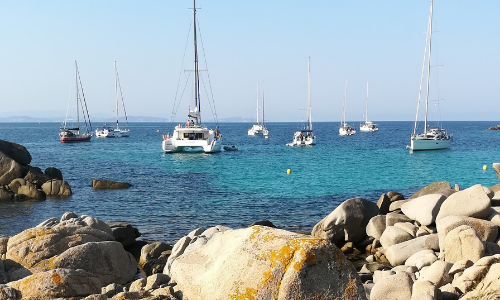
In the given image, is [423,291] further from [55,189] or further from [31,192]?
[55,189]

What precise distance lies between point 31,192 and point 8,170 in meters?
Result: 2.55

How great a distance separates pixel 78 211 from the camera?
2283cm

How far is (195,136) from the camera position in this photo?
181 feet

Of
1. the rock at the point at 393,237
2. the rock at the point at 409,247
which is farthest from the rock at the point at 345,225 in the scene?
the rock at the point at 409,247

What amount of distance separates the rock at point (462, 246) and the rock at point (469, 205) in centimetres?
208

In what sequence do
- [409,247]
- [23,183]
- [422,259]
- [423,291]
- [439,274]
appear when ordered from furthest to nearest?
[23,183] < [409,247] < [422,259] < [439,274] < [423,291]

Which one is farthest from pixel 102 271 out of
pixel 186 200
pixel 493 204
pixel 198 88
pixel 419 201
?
pixel 198 88

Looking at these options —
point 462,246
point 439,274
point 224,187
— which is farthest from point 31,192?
point 439,274

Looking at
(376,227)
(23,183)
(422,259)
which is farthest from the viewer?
(23,183)

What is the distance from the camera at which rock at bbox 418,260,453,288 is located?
30.0 feet

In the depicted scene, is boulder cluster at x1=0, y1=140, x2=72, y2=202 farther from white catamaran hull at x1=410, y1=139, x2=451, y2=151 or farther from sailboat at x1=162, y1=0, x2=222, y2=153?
white catamaran hull at x1=410, y1=139, x2=451, y2=151

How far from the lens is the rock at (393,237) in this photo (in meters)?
13.5

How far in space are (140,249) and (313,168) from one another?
1146 inches

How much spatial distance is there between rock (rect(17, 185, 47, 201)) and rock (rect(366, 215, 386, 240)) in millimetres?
18004
